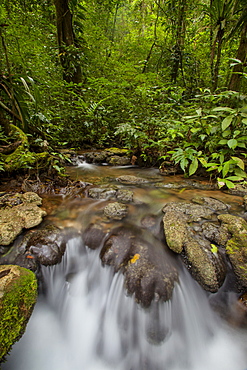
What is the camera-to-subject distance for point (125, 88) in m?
5.32

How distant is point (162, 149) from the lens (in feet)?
13.4

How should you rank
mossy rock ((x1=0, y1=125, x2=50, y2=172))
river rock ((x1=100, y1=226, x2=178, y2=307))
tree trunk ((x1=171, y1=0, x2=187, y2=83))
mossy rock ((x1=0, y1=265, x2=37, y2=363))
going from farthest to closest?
tree trunk ((x1=171, y1=0, x2=187, y2=83))
mossy rock ((x1=0, y1=125, x2=50, y2=172))
river rock ((x1=100, y1=226, x2=178, y2=307))
mossy rock ((x1=0, y1=265, x2=37, y2=363))

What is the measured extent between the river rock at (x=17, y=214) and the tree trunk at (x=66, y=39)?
16.1 feet

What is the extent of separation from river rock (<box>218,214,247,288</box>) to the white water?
1.28ft

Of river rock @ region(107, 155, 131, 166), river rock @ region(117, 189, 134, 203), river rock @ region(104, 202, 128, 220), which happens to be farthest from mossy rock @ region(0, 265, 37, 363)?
river rock @ region(107, 155, 131, 166)

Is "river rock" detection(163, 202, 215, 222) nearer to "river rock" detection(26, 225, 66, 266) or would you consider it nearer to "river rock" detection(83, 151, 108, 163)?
"river rock" detection(26, 225, 66, 266)

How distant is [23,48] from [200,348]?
722 centimetres

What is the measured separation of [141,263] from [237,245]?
954mm

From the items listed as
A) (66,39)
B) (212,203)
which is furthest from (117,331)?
(66,39)

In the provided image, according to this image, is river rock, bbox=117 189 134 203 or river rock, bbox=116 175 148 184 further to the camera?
river rock, bbox=116 175 148 184

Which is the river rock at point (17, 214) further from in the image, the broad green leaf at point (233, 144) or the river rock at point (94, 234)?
the broad green leaf at point (233, 144)

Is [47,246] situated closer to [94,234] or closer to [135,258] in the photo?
[94,234]

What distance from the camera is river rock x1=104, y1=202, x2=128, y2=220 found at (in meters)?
2.26

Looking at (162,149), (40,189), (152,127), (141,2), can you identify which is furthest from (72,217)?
(141,2)
